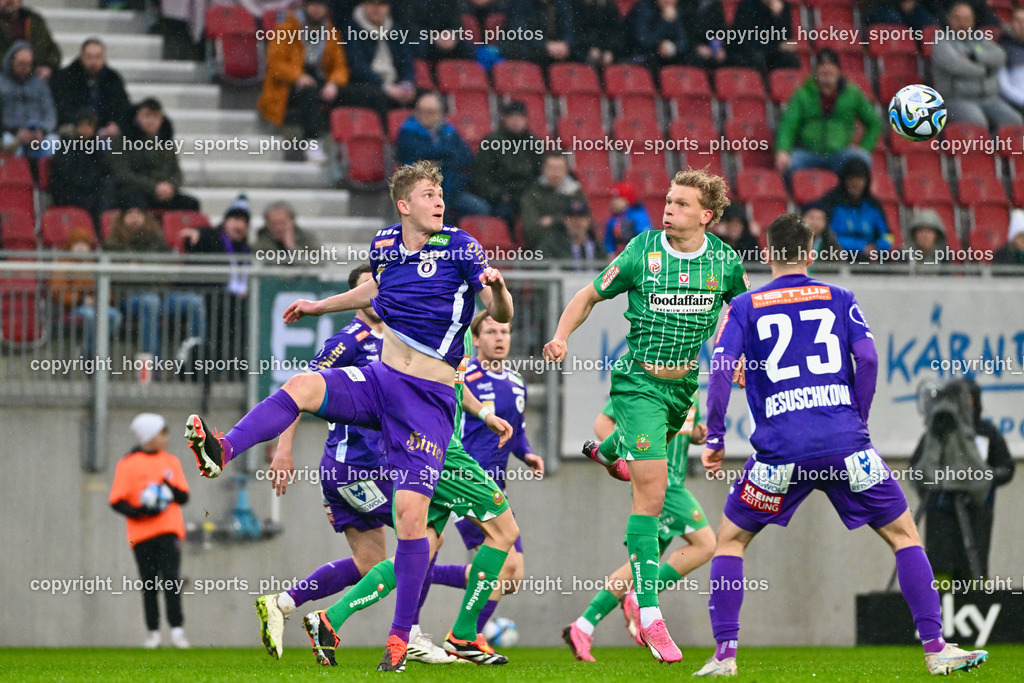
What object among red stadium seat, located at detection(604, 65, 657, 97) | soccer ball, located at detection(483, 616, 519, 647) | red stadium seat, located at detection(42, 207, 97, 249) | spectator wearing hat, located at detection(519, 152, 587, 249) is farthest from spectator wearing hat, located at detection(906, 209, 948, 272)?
red stadium seat, located at detection(42, 207, 97, 249)

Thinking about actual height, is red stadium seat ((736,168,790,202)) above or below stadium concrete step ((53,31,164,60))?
below

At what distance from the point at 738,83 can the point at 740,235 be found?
326 cm

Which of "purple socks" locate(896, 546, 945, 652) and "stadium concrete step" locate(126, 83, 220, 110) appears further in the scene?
"stadium concrete step" locate(126, 83, 220, 110)

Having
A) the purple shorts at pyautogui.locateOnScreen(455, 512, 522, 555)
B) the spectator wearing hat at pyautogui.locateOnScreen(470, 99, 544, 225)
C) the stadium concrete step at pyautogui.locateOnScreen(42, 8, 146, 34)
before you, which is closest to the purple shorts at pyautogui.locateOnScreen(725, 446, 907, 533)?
the purple shorts at pyautogui.locateOnScreen(455, 512, 522, 555)

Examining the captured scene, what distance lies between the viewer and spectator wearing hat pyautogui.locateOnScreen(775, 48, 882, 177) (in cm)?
1488

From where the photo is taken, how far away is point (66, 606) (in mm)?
11859

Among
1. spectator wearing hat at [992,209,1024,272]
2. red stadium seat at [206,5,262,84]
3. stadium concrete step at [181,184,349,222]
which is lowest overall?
spectator wearing hat at [992,209,1024,272]

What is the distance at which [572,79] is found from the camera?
15531 mm

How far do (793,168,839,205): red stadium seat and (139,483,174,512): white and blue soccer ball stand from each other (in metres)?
7.35

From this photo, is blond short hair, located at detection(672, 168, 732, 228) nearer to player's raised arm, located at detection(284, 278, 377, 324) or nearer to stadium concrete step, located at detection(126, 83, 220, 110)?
player's raised arm, located at detection(284, 278, 377, 324)

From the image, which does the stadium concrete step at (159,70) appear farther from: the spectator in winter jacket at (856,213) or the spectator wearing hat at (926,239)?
the spectator wearing hat at (926,239)

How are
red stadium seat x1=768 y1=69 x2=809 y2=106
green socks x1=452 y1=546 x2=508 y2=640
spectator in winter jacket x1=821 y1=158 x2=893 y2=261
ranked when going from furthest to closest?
red stadium seat x1=768 y1=69 x2=809 y2=106 < spectator in winter jacket x1=821 y1=158 x2=893 y2=261 < green socks x1=452 y1=546 x2=508 y2=640

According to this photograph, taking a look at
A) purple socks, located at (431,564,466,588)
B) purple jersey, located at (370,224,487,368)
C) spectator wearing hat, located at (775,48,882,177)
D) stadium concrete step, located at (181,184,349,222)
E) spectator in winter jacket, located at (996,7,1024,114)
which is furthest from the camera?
spectator in winter jacket, located at (996,7,1024,114)

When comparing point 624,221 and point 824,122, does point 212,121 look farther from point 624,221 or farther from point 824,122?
point 824,122
